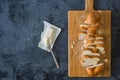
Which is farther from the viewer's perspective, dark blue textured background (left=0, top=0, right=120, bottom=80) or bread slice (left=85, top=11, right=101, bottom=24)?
dark blue textured background (left=0, top=0, right=120, bottom=80)

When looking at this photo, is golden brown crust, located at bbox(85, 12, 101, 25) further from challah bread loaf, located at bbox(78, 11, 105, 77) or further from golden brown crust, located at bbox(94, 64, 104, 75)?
golden brown crust, located at bbox(94, 64, 104, 75)

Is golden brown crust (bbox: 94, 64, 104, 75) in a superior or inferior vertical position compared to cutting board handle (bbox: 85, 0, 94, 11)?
inferior

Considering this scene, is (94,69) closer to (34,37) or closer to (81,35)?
(81,35)

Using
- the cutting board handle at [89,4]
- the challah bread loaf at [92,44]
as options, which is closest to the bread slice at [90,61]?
the challah bread loaf at [92,44]

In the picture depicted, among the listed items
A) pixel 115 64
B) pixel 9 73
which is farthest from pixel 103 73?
pixel 9 73

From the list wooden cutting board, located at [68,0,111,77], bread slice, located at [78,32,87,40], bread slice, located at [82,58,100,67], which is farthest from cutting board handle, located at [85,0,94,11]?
bread slice, located at [82,58,100,67]

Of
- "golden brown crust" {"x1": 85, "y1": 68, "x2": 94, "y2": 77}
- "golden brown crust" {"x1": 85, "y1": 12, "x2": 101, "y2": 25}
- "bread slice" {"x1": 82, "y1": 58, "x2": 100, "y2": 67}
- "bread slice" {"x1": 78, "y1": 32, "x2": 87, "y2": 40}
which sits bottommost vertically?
"golden brown crust" {"x1": 85, "y1": 68, "x2": 94, "y2": 77}
